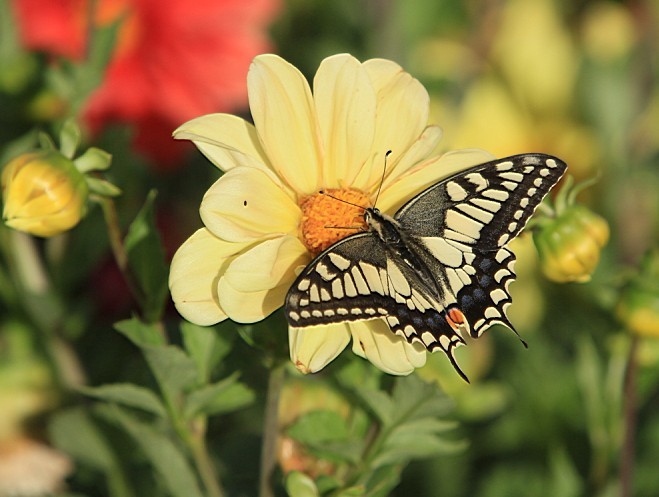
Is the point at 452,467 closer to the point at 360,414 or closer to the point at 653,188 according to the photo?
the point at 360,414

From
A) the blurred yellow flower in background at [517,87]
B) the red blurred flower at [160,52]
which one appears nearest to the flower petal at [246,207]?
the red blurred flower at [160,52]

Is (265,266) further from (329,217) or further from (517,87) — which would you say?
(517,87)

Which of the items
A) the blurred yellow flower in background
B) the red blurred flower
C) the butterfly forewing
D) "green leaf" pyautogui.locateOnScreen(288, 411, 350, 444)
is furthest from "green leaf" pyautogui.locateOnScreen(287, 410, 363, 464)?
the blurred yellow flower in background

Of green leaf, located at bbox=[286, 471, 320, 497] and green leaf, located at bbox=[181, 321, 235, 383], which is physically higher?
green leaf, located at bbox=[181, 321, 235, 383]

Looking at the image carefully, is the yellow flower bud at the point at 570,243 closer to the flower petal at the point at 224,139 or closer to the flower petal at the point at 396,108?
the flower petal at the point at 396,108

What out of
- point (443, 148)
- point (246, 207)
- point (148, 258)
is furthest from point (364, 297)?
point (443, 148)

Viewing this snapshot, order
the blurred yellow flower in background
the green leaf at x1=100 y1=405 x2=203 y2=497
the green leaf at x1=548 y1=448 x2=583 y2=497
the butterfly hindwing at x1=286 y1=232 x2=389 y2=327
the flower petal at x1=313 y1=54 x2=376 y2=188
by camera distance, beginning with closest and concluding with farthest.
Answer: the butterfly hindwing at x1=286 y1=232 x2=389 y2=327 < the flower petal at x1=313 y1=54 x2=376 y2=188 < the green leaf at x1=100 y1=405 x2=203 y2=497 < the green leaf at x1=548 y1=448 x2=583 y2=497 < the blurred yellow flower in background

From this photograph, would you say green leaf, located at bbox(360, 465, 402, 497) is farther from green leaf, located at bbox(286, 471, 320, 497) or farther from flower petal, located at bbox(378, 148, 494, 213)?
flower petal, located at bbox(378, 148, 494, 213)
